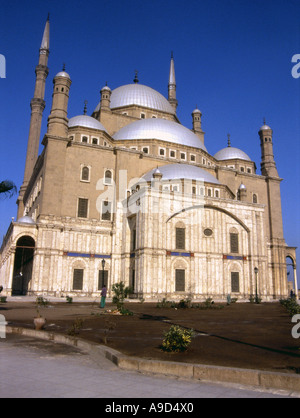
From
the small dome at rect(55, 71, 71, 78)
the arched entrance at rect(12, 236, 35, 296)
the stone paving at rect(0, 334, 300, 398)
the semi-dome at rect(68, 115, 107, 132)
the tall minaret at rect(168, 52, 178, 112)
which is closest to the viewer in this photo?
the stone paving at rect(0, 334, 300, 398)

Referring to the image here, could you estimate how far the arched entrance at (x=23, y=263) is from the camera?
107 feet

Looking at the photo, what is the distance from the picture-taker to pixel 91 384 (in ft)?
15.8

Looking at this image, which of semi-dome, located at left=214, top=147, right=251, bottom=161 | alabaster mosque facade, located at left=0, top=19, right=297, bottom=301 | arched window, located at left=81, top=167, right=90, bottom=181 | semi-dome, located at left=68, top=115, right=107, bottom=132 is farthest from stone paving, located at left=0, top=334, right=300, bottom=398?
semi-dome, located at left=214, top=147, right=251, bottom=161

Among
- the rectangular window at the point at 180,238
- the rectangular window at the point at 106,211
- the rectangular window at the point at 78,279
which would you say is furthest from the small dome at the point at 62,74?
the rectangular window at the point at 78,279

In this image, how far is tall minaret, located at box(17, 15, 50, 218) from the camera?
150ft

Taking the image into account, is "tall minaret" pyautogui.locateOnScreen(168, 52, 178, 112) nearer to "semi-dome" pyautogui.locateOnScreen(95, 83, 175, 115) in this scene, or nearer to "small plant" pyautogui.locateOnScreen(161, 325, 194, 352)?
"semi-dome" pyautogui.locateOnScreen(95, 83, 175, 115)

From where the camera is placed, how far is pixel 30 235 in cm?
2986

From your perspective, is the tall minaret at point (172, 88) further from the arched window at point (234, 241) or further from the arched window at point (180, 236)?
the arched window at point (180, 236)

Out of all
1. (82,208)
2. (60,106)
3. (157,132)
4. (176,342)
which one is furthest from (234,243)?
(176,342)

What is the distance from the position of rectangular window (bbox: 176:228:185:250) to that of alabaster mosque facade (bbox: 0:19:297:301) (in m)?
0.09

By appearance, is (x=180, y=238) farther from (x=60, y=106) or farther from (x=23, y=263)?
(x=23, y=263)
